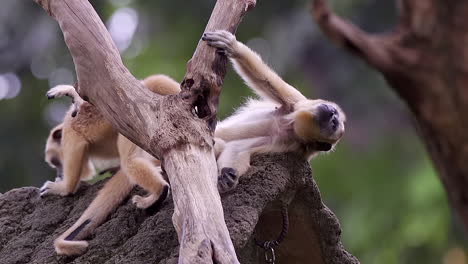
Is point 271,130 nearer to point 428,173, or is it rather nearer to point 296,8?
point 428,173

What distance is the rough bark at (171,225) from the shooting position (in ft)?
20.3

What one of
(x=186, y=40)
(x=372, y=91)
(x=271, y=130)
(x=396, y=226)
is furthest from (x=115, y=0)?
(x=271, y=130)

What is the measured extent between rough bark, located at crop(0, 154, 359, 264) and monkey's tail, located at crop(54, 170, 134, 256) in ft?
0.18

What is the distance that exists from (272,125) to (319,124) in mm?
417

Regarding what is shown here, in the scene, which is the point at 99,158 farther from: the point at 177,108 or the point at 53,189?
the point at 177,108

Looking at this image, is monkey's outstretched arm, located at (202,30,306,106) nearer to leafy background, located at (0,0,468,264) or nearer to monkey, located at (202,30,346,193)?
monkey, located at (202,30,346,193)

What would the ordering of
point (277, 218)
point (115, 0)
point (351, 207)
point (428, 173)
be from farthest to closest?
1. point (115, 0)
2. point (351, 207)
3. point (428, 173)
4. point (277, 218)

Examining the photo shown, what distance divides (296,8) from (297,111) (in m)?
14.4

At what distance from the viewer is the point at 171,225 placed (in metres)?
6.29

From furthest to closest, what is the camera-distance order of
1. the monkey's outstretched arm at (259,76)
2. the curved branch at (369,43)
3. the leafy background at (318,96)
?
the leafy background at (318,96) → the monkey's outstretched arm at (259,76) → the curved branch at (369,43)

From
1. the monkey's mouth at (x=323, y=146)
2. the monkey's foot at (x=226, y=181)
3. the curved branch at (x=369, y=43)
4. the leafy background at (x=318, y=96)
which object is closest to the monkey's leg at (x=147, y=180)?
the monkey's foot at (x=226, y=181)

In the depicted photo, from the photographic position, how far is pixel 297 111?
7227 millimetres

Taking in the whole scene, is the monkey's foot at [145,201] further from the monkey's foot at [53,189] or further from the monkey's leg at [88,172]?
the monkey's leg at [88,172]

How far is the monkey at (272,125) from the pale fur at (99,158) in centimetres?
50
